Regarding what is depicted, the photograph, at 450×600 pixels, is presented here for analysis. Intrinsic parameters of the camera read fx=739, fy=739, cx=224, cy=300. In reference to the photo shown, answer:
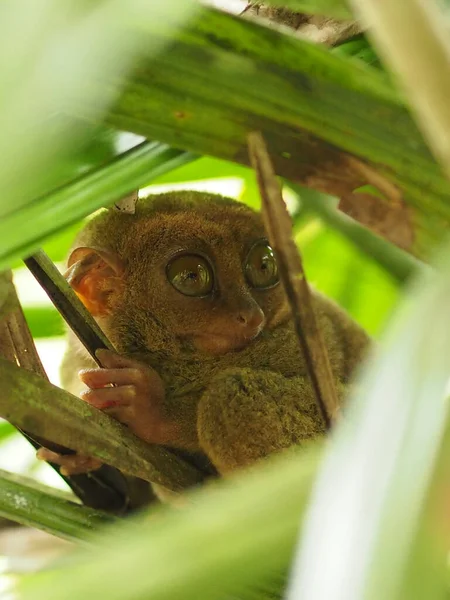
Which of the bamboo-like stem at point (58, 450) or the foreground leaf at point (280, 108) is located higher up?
the foreground leaf at point (280, 108)

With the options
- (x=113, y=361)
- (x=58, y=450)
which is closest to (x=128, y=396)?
(x=113, y=361)

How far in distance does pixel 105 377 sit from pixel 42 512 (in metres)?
0.62

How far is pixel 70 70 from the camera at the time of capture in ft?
2.77

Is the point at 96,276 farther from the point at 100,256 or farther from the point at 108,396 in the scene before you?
the point at 108,396

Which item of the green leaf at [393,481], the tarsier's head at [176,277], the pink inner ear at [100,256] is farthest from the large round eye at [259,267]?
the green leaf at [393,481]

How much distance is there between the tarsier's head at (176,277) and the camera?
239 centimetres

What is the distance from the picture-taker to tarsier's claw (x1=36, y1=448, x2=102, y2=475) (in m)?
1.76

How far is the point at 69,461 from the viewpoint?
1779 millimetres

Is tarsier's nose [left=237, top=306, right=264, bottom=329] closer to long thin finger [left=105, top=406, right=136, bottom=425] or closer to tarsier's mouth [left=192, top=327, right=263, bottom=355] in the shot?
tarsier's mouth [left=192, top=327, right=263, bottom=355]

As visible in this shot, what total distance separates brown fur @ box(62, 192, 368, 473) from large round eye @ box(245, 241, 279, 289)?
1.0 inches

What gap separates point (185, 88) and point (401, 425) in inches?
25.7

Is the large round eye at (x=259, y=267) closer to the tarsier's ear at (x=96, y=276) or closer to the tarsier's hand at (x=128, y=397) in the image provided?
the tarsier's ear at (x=96, y=276)

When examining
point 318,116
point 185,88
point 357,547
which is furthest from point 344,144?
point 357,547

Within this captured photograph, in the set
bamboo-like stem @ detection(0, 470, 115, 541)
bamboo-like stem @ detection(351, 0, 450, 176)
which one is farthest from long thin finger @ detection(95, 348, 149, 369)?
bamboo-like stem @ detection(351, 0, 450, 176)
